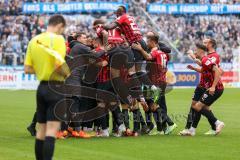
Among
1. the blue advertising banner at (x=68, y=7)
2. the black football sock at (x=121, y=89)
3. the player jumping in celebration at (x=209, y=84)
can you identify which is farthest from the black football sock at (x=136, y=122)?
the blue advertising banner at (x=68, y=7)

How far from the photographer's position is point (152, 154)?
1414 cm

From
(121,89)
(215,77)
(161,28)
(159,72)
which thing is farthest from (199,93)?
(161,28)

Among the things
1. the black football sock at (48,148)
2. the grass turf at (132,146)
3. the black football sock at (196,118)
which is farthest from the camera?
the black football sock at (196,118)

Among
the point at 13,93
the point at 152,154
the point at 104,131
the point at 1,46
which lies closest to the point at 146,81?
the point at 104,131

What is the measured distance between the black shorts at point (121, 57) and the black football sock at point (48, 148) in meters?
6.23

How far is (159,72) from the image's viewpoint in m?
18.0

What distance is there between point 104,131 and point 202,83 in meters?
2.78

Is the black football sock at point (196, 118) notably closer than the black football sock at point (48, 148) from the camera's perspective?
No

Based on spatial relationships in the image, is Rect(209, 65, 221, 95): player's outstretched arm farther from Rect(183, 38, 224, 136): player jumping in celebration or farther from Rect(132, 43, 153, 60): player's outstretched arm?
Rect(132, 43, 153, 60): player's outstretched arm

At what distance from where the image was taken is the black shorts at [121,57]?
1703 centimetres

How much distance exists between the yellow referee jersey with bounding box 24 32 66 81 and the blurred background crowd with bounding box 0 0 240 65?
28.9 metres

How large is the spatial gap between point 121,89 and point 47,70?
6197 millimetres

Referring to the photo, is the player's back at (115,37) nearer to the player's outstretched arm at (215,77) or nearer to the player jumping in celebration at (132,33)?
the player jumping in celebration at (132,33)

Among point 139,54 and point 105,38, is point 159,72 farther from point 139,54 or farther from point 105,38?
point 105,38
